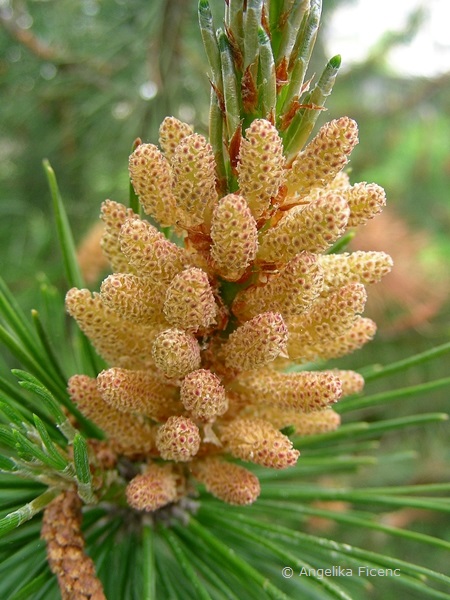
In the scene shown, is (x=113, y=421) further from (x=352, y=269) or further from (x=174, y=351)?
(x=352, y=269)

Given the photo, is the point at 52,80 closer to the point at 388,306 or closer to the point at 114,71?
the point at 114,71

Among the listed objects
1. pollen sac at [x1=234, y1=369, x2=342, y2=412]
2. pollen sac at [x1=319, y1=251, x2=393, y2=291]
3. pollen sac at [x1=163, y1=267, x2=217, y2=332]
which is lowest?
pollen sac at [x1=234, y1=369, x2=342, y2=412]

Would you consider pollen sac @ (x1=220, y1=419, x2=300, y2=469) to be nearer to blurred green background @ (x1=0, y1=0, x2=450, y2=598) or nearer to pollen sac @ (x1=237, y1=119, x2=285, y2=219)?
pollen sac @ (x1=237, y1=119, x2=285, y2=219)

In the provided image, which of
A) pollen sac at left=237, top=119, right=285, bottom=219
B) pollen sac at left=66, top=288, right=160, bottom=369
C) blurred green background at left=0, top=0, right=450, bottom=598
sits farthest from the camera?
blurred green background at left=0, top=0, right=450, bottom=598

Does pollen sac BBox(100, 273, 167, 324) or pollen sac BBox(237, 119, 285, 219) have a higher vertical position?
pollen sac BBox(237, 119, 285, 219)

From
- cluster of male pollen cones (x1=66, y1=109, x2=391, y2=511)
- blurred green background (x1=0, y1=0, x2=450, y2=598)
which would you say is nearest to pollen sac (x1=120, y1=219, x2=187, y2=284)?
cluster of male pollen cones (x1=66, y1=109, x2=391, y2=511)
